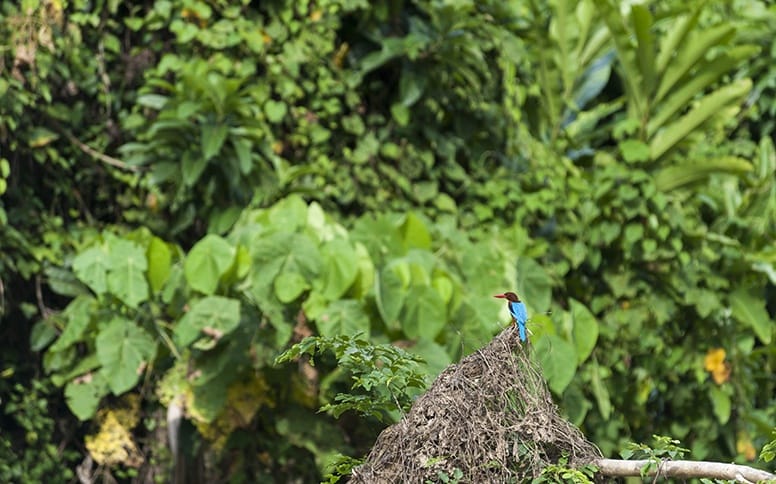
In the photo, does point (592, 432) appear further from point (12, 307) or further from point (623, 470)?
point (623, 470)

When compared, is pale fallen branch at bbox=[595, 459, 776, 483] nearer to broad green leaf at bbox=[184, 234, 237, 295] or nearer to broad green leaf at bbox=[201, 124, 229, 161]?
broad green leaf at bbox=[184, 234, 237, 295]

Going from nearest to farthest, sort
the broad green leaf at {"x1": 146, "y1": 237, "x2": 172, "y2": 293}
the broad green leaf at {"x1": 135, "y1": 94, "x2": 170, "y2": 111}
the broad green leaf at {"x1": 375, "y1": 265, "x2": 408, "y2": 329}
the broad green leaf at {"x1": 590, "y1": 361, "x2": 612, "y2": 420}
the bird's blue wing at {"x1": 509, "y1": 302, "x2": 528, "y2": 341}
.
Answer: the bird's blue wing at {"x1": 509, "y1": 302, "x2": 528, "y2": 341}, the broad green leaf at {"x1": 375, "y1": 265, "x2": 408, "y2": 329}, the broad green leaf at {"x1": 146, "y1": 237, "x2": 172, "y2": 293}, the broad green leaf at {"x1": 135, "y1": 94, "x2": 170, "y2": 111}, the broad green leaf at {"x1": 590, "y1": 361, "x2": 612, "y2": 420}

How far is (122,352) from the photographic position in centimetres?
460

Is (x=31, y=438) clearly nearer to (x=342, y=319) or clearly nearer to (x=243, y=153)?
(x=243, y=153)

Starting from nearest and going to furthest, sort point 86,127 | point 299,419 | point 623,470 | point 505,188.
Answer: point 623,470, point 299,419, point 86,127, point 505,188

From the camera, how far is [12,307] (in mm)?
5273

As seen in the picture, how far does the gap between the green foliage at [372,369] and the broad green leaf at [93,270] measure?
1.86 m

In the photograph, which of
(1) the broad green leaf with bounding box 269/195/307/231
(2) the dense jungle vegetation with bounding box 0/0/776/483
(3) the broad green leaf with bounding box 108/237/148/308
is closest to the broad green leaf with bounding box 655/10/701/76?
(2) the dense jungle vegetation with bounding box 0/0/776/483

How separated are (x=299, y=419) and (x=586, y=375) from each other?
146cm

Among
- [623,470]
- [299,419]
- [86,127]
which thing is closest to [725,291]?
[299,419]

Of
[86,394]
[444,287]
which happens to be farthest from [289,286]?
[86,394]

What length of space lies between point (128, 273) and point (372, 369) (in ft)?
6.48

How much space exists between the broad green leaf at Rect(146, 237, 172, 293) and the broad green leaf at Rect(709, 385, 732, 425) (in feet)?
9.12

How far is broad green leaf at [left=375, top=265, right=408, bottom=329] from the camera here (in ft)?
14.8
